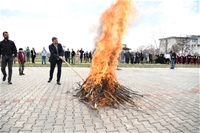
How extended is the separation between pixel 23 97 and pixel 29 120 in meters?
2.11

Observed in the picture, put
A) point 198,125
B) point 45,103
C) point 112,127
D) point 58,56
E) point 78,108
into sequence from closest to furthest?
point 112,127
point 198,125
point 78,108
point 45,103
point 58,56

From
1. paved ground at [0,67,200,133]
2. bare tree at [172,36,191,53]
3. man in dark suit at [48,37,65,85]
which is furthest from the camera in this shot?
bare tree at [172,36,191,53]

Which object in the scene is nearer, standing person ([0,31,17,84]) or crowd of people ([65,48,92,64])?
standing person ([0,31,17,84])

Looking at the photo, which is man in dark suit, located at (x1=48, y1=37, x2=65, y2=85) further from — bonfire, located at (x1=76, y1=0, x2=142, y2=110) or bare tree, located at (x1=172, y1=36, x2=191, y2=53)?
bare tree, located at (x1=172, y1=36, x2=191, y2=53)

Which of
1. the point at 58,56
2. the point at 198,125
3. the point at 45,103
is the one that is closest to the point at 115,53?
the point at 45,103

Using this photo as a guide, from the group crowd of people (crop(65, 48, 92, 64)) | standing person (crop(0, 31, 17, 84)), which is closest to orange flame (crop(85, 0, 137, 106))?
standing person (crop(0, 31, 17, 84))

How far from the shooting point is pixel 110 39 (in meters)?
5.66

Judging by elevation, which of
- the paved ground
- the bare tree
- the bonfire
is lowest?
the paved ground

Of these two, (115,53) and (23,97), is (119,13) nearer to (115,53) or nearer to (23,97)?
(115,53)

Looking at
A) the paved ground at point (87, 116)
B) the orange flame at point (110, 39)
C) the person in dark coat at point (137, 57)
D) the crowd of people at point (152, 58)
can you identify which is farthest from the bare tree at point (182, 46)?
the orange flame at point (110, 39)

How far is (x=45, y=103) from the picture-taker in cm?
547

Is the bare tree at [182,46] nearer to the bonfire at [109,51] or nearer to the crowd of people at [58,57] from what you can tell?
the crowd of people at [58,57]

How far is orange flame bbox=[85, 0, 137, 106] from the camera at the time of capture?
18.5 feet

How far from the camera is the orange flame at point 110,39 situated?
222 inches
